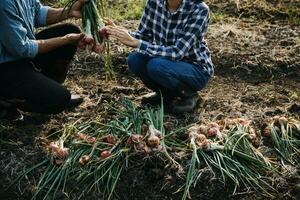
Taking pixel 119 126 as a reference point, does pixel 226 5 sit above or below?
below

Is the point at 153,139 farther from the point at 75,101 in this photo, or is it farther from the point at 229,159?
the point at 75,101

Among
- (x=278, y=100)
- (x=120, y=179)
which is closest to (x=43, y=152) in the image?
(x=120, y=179)

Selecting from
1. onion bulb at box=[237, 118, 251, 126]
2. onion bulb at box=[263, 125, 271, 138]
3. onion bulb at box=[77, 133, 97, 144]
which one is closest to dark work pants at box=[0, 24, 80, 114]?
onion bulb at box=[77, 133, 97, 144]

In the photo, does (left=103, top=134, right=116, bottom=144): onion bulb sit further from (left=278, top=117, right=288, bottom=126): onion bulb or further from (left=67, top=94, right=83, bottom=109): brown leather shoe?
(left=278, top=117, right=288, bottom=126): onion bulb

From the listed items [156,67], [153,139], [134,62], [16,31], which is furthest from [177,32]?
[16,31]

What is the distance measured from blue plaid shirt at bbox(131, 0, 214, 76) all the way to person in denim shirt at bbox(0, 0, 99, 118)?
42 cm

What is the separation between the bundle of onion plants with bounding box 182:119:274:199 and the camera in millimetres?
3303

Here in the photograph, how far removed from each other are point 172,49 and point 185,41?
98 millimetres

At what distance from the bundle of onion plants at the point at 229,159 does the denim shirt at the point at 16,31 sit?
3.42 feet

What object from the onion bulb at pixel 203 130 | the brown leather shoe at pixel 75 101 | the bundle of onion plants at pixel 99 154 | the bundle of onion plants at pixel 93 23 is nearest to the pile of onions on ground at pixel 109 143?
the bundle of onion plants at pixel 99 154

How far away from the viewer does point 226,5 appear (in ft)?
18.0

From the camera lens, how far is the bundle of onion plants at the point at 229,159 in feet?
10.8

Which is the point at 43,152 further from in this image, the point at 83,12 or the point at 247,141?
the point at 247,141

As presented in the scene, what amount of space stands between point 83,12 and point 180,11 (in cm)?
58
